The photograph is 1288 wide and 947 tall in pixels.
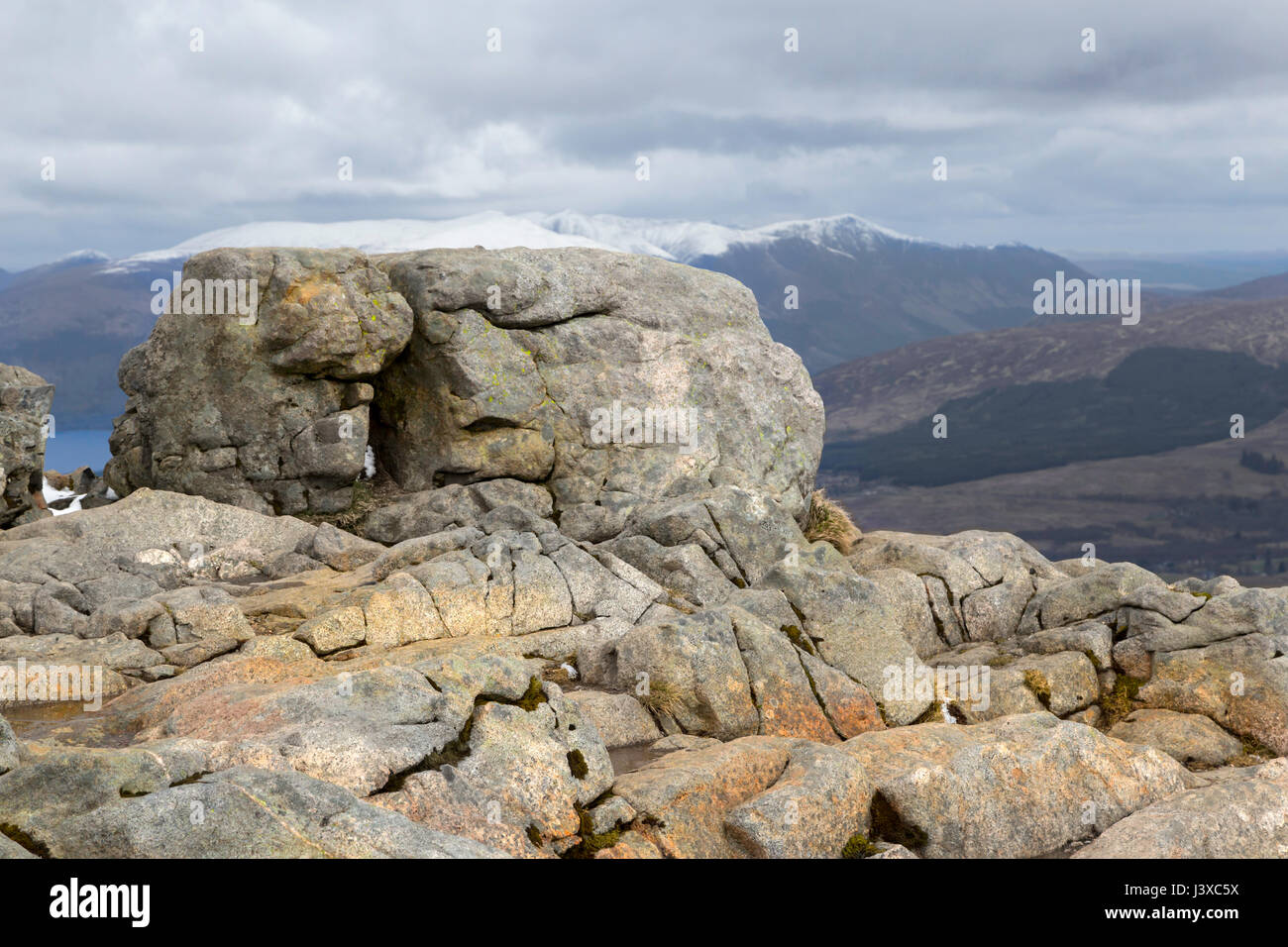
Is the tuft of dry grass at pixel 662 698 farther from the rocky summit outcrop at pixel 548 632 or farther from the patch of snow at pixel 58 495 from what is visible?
the patch of snow at pixel 58 495

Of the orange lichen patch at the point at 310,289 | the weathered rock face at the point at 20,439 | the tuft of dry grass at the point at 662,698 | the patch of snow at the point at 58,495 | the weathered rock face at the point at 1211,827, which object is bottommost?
the weathered rock face at the point at 1211,827

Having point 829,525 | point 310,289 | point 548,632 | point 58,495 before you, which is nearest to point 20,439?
point 58,495

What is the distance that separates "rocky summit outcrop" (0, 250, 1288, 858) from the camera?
13609 mm

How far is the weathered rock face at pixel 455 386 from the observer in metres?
33.6

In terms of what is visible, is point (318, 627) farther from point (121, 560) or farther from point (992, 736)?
point (992, 736)

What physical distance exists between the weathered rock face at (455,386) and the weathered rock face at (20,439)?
2.76 metres

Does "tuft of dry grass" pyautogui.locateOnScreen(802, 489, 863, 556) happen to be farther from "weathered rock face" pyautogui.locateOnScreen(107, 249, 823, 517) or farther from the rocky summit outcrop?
"weathered rock face" pyautogui.locateOnScreen(107, 249, 823, 517)

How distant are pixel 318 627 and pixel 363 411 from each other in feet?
46.9

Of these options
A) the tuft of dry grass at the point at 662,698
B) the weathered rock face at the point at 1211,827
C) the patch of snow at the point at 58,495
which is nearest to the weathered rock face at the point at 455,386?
the patch of snow at the point at 58,495

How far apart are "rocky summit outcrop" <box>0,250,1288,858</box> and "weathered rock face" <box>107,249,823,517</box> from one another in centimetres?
13

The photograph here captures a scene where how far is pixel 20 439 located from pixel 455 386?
47.9 feet

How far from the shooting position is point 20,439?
111ft

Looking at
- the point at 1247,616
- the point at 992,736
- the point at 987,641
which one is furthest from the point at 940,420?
the point at 992,736

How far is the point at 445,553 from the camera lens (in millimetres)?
25781
